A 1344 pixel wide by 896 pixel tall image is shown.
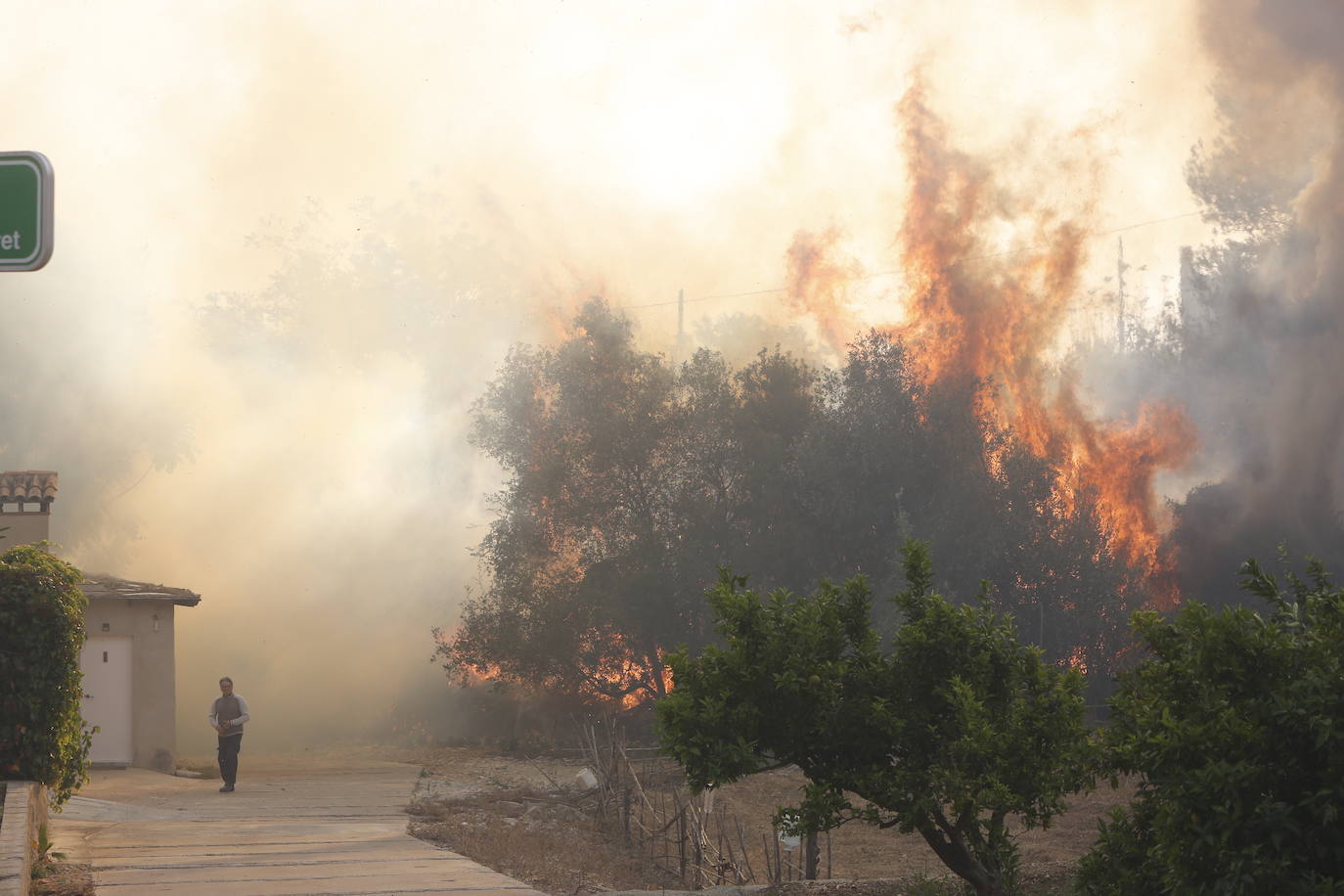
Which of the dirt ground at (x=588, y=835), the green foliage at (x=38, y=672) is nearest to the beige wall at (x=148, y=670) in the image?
the dirt ground at (x=588, y=835)

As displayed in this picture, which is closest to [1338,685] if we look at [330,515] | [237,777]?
[237,777]

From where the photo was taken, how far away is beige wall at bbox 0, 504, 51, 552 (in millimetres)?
25375

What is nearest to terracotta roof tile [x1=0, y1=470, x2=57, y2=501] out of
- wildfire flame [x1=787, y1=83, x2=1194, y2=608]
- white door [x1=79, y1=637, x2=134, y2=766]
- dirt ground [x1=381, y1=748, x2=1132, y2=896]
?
white door [x1=79, y1=637, x2=134, y2=766]

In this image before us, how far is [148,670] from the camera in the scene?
25344 mm

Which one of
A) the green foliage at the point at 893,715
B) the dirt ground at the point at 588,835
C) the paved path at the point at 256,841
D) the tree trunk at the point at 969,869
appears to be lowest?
the dirt ground at the point at 588,835

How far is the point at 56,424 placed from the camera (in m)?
47.2

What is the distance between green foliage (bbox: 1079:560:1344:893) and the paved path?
22.6 feet

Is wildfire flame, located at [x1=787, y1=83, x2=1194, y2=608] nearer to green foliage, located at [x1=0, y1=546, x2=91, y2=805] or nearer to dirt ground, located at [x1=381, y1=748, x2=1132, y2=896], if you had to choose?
dirt ground, located at [x1=381, y1=748, x2=1132, y2=896]

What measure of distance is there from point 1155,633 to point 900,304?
29.3 metres

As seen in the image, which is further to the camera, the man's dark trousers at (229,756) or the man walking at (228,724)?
the man's dark trousers at (229,756)

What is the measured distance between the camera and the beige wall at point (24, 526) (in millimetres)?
25375

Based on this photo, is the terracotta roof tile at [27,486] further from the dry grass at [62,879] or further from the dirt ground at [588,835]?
the dry grass at [62,879]

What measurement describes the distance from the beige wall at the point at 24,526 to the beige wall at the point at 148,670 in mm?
1876

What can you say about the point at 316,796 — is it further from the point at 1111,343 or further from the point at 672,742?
the point at 1111,343
